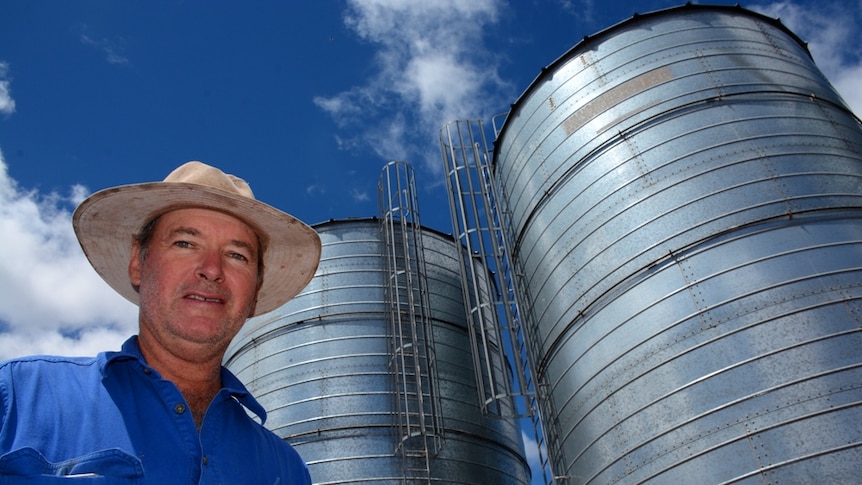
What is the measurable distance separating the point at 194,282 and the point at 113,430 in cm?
57

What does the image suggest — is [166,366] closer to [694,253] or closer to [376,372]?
[694,253]

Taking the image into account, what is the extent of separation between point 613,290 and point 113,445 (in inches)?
239

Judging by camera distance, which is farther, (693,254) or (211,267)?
(693,254)

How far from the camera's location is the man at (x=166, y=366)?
180 centimetres

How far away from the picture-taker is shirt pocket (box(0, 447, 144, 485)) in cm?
165

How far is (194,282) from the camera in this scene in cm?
230

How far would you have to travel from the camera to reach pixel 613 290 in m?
7.23

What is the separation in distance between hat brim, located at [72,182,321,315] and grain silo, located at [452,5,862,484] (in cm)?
441

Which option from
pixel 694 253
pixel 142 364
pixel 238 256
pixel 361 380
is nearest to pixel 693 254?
pixel 694 253

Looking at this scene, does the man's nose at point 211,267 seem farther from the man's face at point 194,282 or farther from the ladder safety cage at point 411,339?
the ladder safety cage at point 411,339

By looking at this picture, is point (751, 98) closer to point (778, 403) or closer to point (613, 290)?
point (613, 290)

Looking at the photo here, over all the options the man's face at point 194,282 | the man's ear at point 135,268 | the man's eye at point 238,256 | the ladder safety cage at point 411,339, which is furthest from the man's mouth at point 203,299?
the ladder safety cage at point 411,339

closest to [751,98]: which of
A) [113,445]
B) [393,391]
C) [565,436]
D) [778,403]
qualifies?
[778,403]

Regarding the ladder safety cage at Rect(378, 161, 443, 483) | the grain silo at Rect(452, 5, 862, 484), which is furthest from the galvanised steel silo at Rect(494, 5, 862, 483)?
the ladder safety cage at Rect(378, 161, 443, 483)
